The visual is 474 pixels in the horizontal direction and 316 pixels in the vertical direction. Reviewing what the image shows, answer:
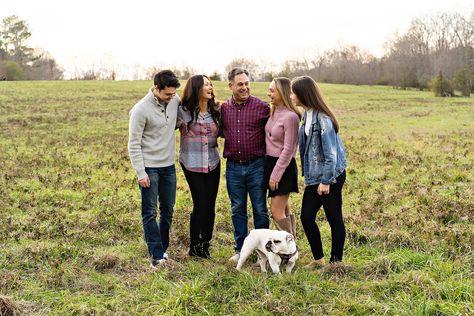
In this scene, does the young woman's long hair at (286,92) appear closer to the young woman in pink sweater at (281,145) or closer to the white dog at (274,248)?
the young woman in pink sweater at (281,145)

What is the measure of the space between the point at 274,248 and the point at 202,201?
1.21m

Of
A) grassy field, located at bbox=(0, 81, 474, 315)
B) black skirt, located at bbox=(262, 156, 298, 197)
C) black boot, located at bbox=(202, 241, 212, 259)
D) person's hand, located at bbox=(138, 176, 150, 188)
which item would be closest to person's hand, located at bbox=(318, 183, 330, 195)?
black skirt, located at bbox=(262, 156, 298, 197)

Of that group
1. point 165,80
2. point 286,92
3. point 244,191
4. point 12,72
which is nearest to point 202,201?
point 244,191

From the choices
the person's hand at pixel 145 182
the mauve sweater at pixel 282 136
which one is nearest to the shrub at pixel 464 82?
the mauve sweater at pixel 282 136

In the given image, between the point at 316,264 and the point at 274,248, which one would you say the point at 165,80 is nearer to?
the point at 274,248

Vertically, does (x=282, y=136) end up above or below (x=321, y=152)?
above

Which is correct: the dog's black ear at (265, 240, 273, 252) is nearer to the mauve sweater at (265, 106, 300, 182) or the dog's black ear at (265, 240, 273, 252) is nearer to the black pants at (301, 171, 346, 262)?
the black pants at (301, 171, 346, 262)

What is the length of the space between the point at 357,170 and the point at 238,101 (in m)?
6.88

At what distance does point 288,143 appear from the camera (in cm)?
501

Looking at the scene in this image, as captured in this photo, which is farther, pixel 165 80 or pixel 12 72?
pixel 12 72

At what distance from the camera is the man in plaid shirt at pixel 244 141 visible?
522 cm

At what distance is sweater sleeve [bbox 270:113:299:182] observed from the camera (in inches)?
196

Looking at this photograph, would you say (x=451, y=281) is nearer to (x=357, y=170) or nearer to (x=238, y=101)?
(x=238, y=101)

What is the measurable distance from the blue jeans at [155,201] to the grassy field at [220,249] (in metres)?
0.29
